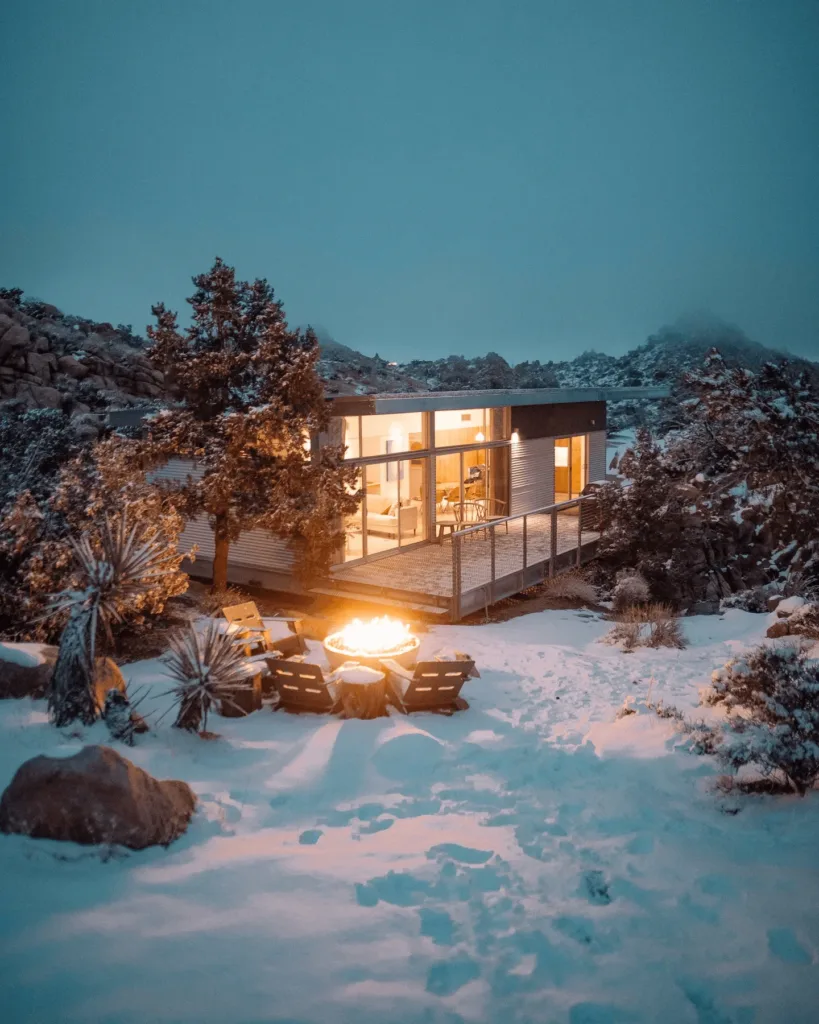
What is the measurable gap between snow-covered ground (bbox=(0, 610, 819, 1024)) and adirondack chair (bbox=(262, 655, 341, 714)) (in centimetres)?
56

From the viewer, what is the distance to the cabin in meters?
12.6

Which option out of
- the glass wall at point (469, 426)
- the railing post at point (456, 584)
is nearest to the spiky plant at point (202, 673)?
the railing post at point (456, 584)

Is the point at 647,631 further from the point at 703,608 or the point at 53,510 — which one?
the point at 53,510

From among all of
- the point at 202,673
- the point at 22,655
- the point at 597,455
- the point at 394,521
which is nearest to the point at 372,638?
the point at 202,673

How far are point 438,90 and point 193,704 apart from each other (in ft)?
610

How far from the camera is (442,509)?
16.2 meters

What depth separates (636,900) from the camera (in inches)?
172

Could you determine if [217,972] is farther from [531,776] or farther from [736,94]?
[736,94]

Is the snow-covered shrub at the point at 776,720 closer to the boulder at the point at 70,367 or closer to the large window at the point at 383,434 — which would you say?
the large window at the point at 383,434

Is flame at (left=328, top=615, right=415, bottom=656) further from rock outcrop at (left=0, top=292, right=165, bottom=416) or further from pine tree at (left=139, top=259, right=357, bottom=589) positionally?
rock outcrop at (left=0, top=292, right=165, bottom=416)

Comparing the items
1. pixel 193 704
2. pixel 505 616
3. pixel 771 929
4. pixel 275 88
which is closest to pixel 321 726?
pixel 193 704

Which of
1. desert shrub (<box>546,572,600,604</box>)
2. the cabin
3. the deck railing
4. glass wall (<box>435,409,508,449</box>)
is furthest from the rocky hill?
desert shrub (<box>546,572,600,604</box>)

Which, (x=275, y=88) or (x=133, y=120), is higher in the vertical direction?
(x=275, y=88)

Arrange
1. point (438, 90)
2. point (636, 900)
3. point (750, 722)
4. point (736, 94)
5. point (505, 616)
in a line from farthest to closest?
point (438, 90) < point (736, 94) < point (505, 616) < point (750, 722) < point (636, 900)
